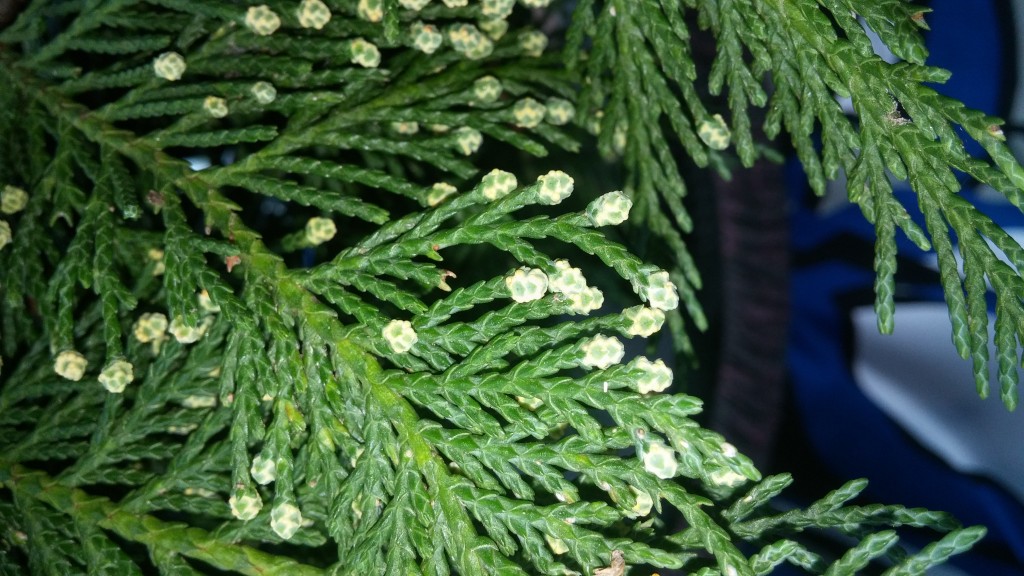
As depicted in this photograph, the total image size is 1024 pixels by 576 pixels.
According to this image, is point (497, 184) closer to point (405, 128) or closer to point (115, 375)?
point (405, 128)

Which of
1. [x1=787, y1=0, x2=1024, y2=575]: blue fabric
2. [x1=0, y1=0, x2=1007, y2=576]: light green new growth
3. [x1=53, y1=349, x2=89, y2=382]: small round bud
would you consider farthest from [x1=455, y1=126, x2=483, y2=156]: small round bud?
[x1=787, y1=0, x2=1024, y2=575]: blue fabric

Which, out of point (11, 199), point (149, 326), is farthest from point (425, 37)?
point (11, 199)

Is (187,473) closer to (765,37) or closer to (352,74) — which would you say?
(352,74)

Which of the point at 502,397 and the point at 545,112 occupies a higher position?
the point at 545,112

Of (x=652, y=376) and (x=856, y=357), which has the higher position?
(x=652, y=376)

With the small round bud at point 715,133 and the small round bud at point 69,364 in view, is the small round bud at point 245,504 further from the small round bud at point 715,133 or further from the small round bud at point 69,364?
the small round bud at point 715,133

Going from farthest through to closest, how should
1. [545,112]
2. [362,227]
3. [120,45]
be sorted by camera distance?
[362,227]
[545,112]
[120,45]

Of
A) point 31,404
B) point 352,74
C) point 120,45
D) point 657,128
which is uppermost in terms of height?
point 657,128

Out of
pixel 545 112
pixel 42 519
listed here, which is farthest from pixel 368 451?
pixel 545 112
